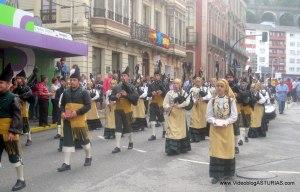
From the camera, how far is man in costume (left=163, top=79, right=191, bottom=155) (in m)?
10.9

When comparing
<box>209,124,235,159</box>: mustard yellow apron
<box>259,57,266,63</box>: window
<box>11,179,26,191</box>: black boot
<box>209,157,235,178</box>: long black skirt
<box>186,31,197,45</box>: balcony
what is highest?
<box>259,57,266,63</box>: window

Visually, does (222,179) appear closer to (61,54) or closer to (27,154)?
(27,154)

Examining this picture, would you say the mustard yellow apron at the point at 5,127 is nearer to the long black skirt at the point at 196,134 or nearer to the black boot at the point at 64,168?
the black boot at the point at 64,168

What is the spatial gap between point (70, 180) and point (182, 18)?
33.2m

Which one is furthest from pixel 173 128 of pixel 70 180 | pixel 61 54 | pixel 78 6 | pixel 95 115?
pixel 78 6

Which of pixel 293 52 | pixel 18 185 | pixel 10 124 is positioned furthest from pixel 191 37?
pixel 293 52

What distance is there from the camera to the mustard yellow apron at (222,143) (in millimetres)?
8336

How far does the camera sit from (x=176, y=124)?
432 inches

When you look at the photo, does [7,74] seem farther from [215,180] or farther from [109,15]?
[109,15]

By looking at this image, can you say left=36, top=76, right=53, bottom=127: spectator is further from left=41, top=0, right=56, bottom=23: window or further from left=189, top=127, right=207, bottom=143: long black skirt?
left=41, top=0, right=56, bottom=23: window

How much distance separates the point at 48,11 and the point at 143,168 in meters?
17.9

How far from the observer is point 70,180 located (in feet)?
27.6

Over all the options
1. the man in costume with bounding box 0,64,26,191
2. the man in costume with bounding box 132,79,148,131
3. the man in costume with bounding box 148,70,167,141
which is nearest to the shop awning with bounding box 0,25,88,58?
the man in costume with bounding box 132,79,148,131

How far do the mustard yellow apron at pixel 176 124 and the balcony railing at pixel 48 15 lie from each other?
624 inches
